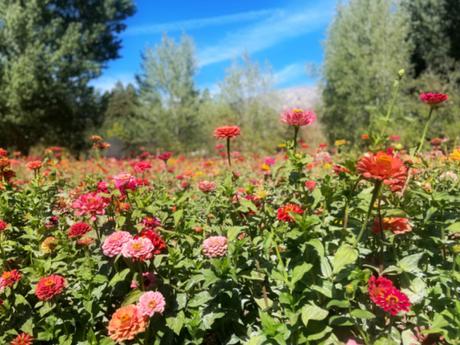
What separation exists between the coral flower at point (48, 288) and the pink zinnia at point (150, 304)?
1.00 ft

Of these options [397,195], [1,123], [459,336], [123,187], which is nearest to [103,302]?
[123,187]

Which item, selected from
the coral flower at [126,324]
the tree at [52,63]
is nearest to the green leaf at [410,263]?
the coral flower at [126,324]

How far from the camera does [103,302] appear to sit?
1.58m

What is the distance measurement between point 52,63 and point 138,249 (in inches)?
583

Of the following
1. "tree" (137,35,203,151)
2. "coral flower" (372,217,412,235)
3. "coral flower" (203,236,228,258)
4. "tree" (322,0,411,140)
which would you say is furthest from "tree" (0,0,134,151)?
"coral flower" (372,217,412,235)

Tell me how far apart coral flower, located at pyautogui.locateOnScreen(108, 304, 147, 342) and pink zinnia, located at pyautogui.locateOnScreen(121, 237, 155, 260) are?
17cm

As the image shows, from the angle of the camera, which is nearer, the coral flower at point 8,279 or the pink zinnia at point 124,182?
the coral flower at point 8,279

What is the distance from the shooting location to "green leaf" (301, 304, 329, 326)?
1238 mm

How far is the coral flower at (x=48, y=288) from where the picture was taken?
1360mm

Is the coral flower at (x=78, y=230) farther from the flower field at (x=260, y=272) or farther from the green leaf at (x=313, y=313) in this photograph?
the green leaf at (x=313, y=313)

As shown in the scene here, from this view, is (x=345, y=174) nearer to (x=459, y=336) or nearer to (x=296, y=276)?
(x=296, y=276)

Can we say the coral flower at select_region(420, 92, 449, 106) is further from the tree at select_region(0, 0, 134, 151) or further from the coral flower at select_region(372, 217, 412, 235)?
the tree at select_region(0, 0, 134, 151)

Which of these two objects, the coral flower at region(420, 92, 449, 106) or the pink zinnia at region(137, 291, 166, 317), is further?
the coral flower at region(420, 92, 449, 106)

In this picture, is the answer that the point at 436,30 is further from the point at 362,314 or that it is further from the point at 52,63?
the point at 362,314
